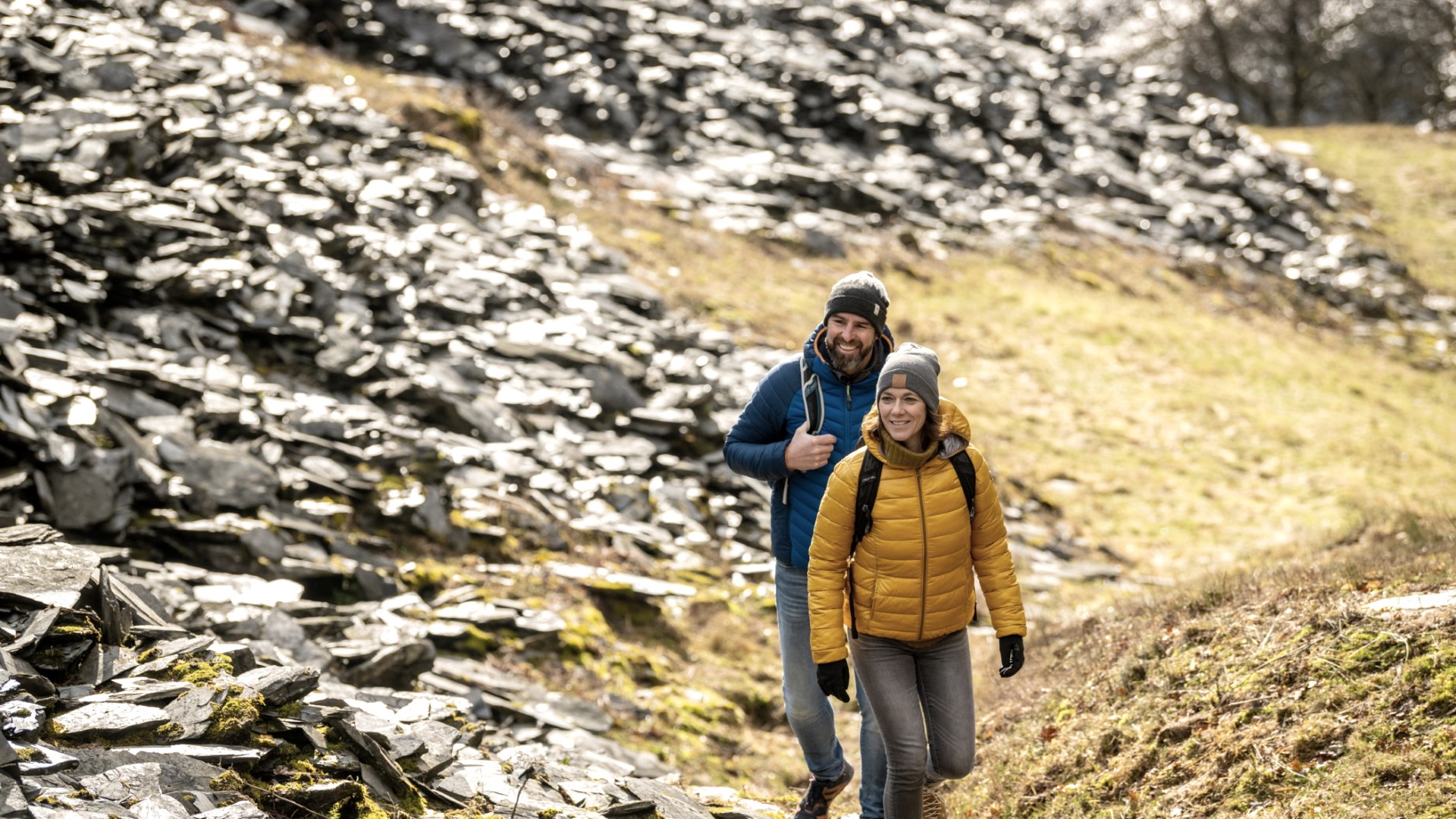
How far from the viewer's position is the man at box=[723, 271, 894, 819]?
4.80 meters

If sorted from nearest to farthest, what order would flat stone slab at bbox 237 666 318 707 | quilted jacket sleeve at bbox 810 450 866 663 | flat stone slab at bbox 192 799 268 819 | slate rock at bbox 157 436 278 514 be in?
flat stone slab at bbox 192 799 268 819
quilted jacket sleeve at bbox 810 450 866 663
flat stone slab at bbox 237 666 318 707
slate rock at bbox 157 436 278 514

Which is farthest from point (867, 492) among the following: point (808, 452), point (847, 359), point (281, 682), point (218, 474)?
point (218, 474)

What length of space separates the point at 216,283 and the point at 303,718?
7378 mm

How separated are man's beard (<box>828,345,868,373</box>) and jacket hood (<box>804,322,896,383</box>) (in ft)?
0.12

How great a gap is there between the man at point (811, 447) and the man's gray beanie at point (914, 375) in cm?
46

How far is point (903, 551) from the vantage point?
4.34 meters

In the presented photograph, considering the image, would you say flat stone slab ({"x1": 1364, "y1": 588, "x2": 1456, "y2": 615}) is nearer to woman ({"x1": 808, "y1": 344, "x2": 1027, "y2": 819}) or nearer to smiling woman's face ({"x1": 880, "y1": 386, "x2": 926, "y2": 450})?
woman ({"x1": 808, "y1": 344, "x2": 1027, "y2": 819})

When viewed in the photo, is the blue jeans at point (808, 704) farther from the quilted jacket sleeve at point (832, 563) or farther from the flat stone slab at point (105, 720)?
the flat stone slab at point (105, 720)

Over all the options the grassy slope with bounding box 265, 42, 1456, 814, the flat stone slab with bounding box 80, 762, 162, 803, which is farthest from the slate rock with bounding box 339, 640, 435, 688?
the flat stone slab with bounding box 80, 762, 162, 803

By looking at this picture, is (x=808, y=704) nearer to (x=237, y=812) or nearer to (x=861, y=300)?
(x=861, y=300)

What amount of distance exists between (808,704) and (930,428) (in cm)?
157

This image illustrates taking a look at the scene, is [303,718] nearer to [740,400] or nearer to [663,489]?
[663,489]

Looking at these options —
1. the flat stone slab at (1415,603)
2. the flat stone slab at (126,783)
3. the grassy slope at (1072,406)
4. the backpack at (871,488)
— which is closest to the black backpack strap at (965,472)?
the backpack at (871,488)

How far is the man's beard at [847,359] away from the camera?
15.8 feet
